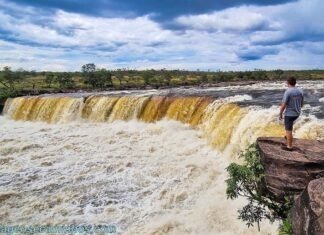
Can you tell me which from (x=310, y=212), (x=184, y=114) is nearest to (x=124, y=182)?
(x=310, y=212)

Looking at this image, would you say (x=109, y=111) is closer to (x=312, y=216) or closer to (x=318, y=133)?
(x=318, y=133)

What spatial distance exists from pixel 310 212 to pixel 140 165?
959 centimetres

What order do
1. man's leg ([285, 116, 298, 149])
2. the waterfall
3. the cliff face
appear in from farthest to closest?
the waterfall < man's leg ([285, 116, 298, 149]) < the cliff face

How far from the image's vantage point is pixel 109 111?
2573 cm

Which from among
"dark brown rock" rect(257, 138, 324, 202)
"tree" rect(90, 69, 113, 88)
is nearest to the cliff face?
"dark brown rock" rect(257, 138, 324, 202)

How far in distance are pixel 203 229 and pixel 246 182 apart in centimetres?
228

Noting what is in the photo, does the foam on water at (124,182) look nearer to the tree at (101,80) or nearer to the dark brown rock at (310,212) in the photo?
the dark brown rock at (310,212)

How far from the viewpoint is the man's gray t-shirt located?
307 inches

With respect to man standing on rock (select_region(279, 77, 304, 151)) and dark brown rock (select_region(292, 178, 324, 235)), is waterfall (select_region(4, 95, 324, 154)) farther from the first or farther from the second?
dark brown rock (select_region(292, 178, 324, 235))

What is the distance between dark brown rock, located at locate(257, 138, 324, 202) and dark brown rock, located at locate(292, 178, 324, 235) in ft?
3.20

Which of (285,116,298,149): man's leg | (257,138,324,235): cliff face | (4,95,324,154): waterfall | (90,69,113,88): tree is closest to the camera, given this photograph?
(257,138,324,235): cliff face

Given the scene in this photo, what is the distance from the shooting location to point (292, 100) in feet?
25.7

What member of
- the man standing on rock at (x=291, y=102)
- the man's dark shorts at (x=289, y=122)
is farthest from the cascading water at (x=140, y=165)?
the man standing on rock at (x=291, y=102)

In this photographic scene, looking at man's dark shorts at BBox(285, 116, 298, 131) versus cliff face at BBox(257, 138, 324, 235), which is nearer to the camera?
cliff face at BBox(257, 138, 324, 235)
